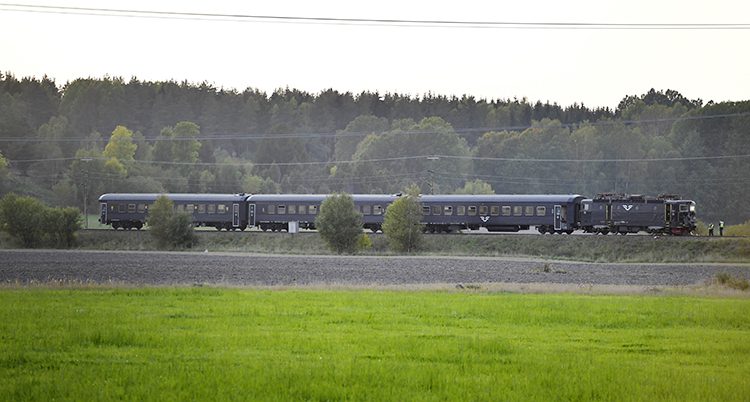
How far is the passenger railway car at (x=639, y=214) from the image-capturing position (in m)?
73.8

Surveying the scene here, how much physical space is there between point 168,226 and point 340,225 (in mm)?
15263

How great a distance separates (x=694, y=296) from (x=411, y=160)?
128 m

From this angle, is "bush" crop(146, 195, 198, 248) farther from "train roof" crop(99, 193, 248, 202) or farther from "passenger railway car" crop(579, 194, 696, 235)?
"passenger railway car" crop(579, 194, 696, 235)

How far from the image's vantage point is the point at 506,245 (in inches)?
3039

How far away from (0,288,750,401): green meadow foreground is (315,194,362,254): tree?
42786mm

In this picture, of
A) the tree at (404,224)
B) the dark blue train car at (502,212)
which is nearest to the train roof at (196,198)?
the dark blue train car at (502,212)

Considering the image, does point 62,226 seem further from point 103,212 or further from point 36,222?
point 103,212

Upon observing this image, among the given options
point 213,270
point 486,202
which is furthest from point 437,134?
point 213,270

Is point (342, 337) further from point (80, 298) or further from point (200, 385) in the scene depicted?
point (80, 298)

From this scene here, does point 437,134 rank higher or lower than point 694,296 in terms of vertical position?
higher

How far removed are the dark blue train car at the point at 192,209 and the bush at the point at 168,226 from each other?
6890 mm

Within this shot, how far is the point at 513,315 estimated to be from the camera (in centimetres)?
3008

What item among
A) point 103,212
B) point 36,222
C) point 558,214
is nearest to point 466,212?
point 558,214

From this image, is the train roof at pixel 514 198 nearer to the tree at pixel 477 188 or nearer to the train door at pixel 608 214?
the train door at pixel 608 214
